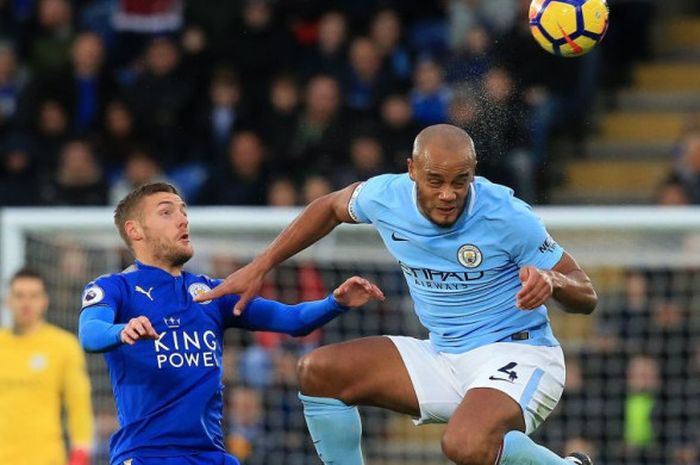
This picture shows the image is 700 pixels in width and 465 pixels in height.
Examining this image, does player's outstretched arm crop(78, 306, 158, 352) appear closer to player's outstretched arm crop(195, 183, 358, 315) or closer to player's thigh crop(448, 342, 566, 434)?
player's outstretched arm crop(195, 183, 358, 315)

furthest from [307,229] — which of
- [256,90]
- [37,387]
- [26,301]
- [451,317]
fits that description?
[256,90]

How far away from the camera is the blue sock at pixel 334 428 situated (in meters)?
7.09

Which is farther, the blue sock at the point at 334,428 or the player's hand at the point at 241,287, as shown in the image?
the blue sock at the point at 334,428

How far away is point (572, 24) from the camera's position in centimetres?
747

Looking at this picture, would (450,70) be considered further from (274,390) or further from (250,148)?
(274,390)

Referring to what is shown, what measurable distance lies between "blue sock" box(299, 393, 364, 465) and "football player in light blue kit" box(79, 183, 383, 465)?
0.35 metres

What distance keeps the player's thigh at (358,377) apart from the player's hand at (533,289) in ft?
3.03

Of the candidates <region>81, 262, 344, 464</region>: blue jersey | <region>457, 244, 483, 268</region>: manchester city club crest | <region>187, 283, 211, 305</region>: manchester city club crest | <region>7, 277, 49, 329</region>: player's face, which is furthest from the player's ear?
<region>7, 277, 49, 329</region>: player's face

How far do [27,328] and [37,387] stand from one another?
1.22 feet

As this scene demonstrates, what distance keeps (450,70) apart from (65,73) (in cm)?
332

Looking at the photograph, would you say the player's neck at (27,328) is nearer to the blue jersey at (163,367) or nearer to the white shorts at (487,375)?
the blue jersey at (163,367)

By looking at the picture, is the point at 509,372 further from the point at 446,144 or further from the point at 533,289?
the point at 446,144

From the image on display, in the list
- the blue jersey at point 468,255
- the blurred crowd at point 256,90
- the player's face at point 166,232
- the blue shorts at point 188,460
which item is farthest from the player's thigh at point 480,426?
the blurred crowd at point 256,90

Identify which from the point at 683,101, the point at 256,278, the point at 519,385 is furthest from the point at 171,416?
the point at 683,101
